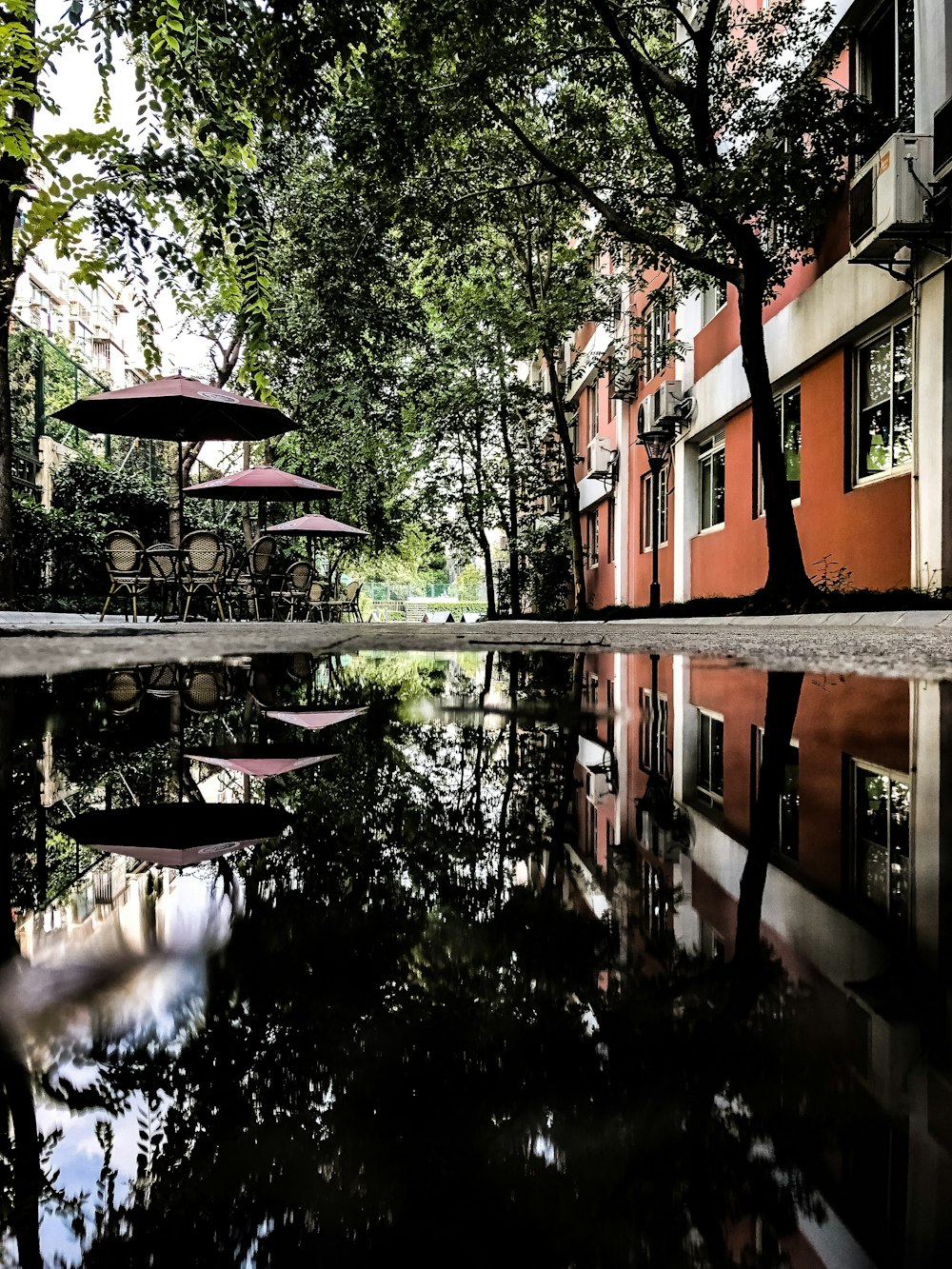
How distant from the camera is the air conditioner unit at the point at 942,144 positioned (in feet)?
28.4

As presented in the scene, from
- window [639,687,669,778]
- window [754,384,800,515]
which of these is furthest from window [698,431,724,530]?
window [639,687,669,778]

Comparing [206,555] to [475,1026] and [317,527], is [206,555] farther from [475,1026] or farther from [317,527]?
[475,1026]

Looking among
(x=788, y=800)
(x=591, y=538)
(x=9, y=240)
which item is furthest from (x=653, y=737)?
(x=591, y=538)

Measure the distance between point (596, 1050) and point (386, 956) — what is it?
156 millimetres

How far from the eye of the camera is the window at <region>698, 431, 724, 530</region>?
55.0 ft

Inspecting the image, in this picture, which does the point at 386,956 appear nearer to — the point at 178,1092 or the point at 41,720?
the point at 178,1092

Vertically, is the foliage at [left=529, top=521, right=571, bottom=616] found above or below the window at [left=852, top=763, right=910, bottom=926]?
above

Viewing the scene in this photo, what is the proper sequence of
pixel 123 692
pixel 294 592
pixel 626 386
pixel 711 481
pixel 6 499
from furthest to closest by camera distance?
pixel 626 386 → pixel 711 481 → pixel 294 592 → pixel 6 499 → pixel 123 692

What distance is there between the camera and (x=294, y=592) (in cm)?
1636

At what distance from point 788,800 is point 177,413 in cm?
1300

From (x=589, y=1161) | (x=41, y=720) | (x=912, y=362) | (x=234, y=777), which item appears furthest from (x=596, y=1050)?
(x=912, y=362)

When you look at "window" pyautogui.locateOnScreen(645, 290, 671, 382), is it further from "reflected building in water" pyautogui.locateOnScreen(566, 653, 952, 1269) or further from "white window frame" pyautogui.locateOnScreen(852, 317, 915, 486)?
"reflected building in water" pyautogui.locateOnScreen(566, 653, 952, 1269)

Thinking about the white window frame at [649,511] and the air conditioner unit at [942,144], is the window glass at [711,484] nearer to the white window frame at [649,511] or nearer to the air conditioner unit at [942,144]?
the white window frame at [649,511]

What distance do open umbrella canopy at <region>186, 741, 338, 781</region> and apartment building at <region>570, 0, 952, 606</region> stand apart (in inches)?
352
